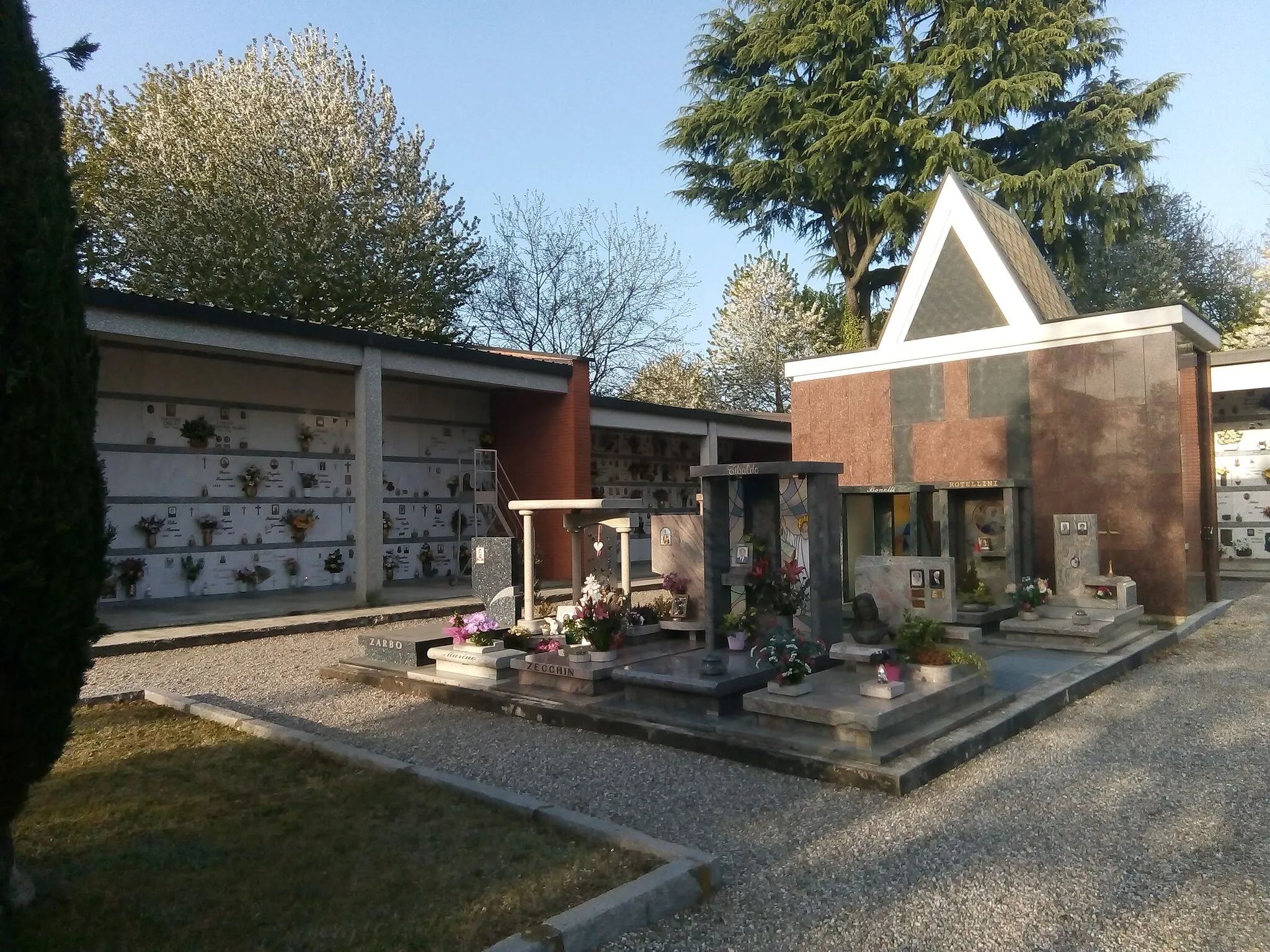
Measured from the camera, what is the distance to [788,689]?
266 inches

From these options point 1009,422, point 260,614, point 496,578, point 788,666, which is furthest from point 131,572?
point 1009,422

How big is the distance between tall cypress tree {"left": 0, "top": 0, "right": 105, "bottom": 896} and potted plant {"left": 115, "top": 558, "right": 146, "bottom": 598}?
1210 cm

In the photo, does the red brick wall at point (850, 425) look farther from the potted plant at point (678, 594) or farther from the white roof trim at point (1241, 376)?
the white roof trim at point (1241, 376)

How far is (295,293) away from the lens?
26125 mm

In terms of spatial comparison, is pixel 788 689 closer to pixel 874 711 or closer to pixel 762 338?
pixel 874 711

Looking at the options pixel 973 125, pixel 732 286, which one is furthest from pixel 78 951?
pixel 732 286

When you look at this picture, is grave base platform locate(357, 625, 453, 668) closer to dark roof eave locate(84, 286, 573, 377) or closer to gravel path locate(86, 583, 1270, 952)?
gravel path locate(86, 583, 1270, 952)

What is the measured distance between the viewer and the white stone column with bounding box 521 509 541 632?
970cm

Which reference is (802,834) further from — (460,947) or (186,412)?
(186,412)

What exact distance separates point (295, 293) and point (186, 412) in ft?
39.0

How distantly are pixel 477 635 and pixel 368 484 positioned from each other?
6.26 m

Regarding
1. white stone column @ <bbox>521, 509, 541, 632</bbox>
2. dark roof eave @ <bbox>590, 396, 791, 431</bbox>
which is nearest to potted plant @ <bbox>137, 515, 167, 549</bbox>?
white stone column @ <bbox>521, 509, 541, 632</bbox>

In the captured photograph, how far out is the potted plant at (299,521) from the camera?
54.4ft

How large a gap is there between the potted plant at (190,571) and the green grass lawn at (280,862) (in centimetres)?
965
